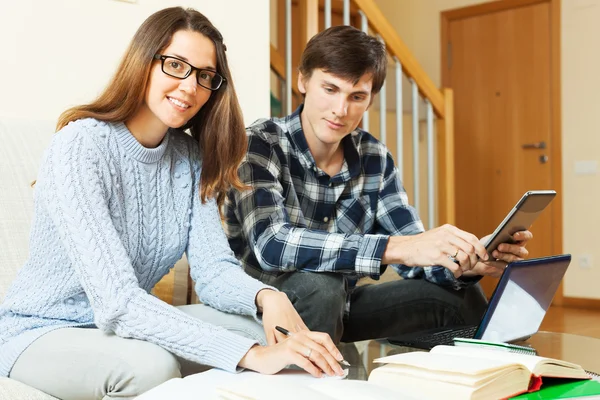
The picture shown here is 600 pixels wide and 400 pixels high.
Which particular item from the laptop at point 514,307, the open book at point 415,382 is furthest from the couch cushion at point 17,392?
the laptop at point 514,307

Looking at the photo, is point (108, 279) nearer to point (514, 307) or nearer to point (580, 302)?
point (514, 307)

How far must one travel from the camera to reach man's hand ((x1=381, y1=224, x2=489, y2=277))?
1.34m

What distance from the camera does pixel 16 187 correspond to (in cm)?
148

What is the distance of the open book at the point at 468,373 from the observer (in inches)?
33.6

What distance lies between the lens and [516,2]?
189 inches

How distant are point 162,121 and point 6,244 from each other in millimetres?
428

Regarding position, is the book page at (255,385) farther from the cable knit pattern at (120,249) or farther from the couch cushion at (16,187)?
the couch cushion at (16,187)

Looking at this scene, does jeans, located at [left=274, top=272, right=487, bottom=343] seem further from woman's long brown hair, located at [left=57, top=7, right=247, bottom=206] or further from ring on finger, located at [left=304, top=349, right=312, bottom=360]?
ring on finger, located at [left=304, top=349, right=312, bottom=360]

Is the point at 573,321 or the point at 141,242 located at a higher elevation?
the point at 141,242

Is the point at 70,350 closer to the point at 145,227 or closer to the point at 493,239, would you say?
the point at 145,227

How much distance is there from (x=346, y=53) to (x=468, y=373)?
976mm

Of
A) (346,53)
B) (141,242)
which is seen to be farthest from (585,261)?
(141,242)

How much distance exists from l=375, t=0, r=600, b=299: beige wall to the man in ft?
10.1

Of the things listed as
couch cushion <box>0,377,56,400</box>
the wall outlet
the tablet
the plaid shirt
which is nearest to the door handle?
the wall outlet
